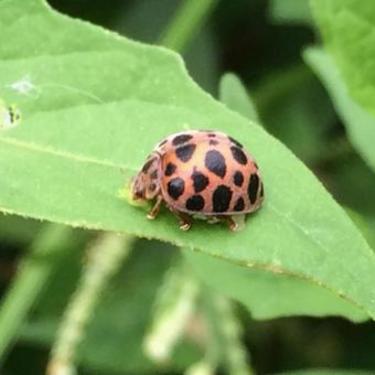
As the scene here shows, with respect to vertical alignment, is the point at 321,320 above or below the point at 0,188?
below

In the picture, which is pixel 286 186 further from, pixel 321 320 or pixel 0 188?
pixel 321 320

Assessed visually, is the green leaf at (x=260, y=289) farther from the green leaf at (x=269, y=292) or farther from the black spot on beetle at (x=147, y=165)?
the black spot on beetle at (x=147, y=165)

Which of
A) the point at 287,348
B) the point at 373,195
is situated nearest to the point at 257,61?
the point at 373,195

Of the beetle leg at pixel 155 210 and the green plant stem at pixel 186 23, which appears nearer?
the beetle leg at pixel 155 210

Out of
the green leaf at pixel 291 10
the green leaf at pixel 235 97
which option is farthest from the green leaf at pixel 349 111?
the green leaf at pixel 291 10

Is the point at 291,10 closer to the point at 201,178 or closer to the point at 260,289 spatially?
the point at 260,289

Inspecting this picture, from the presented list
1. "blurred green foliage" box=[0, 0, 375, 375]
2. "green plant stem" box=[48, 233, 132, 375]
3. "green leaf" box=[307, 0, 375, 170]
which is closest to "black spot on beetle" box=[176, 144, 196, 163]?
"green leaf" box=[307, 0, 375, 170]

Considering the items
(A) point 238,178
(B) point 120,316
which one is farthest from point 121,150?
(B) point 120,316
